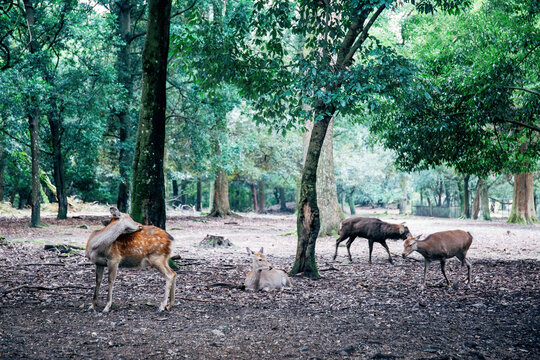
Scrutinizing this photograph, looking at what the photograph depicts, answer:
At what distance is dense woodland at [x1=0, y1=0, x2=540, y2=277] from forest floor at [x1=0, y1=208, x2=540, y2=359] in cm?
157

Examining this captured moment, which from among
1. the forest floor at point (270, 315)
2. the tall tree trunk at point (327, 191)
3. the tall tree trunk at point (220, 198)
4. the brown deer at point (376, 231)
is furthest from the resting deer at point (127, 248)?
the tall tree trunk at point (220, 198)

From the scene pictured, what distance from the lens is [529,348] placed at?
16.6 feet

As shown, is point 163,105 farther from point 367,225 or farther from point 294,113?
point 367,225

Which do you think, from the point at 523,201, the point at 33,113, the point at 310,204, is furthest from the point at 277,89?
the point at 523,201

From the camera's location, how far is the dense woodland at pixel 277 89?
877 cm

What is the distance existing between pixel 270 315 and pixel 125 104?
57.5 ft

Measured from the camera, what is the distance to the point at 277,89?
952 centimetres

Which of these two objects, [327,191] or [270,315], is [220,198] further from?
[270,315]

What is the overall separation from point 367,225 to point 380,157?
35.0m

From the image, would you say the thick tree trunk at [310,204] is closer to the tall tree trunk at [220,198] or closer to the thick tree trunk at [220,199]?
the tall tree trunk at [220,198]

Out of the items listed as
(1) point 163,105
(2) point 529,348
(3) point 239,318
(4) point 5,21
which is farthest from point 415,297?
(4) point 5,21

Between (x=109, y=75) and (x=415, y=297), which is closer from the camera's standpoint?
(x=415, y=297)

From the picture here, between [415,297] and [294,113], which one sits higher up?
[294,113]

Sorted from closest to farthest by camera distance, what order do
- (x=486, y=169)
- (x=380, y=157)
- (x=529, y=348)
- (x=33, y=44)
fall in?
1. (x=529, y=348)
2. (x=486, y=169)
3. (x=33, y=44)
4. (x=380, y=157)
